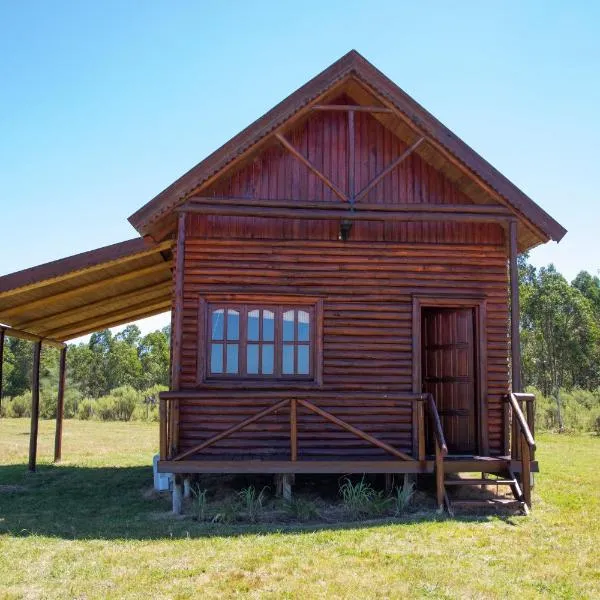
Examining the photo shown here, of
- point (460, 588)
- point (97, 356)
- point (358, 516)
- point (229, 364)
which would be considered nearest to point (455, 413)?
point (358, 516)

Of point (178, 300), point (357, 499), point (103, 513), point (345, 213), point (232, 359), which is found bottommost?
point (103, 513)

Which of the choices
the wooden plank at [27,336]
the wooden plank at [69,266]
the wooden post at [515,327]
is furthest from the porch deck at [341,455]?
the wooden plank at [27,336]

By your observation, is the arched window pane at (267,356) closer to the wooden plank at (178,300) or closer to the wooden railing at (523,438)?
the wooden plank at (178,300)

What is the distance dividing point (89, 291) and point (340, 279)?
192 inches

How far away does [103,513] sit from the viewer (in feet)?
35.1

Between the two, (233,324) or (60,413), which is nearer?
(233,324)

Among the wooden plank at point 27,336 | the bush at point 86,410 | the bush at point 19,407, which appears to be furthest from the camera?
the bush at point 19,407


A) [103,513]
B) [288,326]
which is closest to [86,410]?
[103,513]

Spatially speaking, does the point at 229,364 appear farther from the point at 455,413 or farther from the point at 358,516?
the point at 455,413

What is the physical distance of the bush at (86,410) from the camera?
3847cm

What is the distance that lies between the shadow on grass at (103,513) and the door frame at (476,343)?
211 centimetres

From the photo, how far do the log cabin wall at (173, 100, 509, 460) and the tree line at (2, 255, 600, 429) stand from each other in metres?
19.0

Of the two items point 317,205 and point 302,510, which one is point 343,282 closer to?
point 317,205

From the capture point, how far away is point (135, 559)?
24.9 ft
